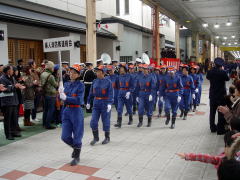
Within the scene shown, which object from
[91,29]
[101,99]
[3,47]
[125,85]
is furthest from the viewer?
[91,29]

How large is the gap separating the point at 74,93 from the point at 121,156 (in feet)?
5.28

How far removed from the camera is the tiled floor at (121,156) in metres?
4.66

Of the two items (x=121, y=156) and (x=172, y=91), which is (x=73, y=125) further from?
(x=172, y=91)

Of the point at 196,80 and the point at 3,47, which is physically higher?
the point at 3,47

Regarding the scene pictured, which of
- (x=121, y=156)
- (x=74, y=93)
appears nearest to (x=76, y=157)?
(x=121, y=156)

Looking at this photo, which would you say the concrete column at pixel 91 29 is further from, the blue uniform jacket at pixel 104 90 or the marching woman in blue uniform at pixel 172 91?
the blue uniform jacket at pixel 104 90

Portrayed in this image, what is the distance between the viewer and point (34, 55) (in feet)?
47.0

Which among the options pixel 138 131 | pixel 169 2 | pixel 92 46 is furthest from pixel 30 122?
pixel 169 2

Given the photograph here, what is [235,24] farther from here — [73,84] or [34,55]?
[73,84]

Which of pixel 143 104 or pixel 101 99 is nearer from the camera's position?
pixel 101 99

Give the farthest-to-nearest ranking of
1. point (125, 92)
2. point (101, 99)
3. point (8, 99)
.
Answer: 1. point (125, 92)
2. point (8, 99)
3. point (101, 99)

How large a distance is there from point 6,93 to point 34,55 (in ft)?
26.5

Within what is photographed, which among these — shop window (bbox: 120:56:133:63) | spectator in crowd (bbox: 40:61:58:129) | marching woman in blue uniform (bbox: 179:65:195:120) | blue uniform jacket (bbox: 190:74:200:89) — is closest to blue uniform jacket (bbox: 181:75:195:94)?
marching woman in blue uniform (bbox: 179:65:195:120)

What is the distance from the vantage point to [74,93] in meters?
5.15
